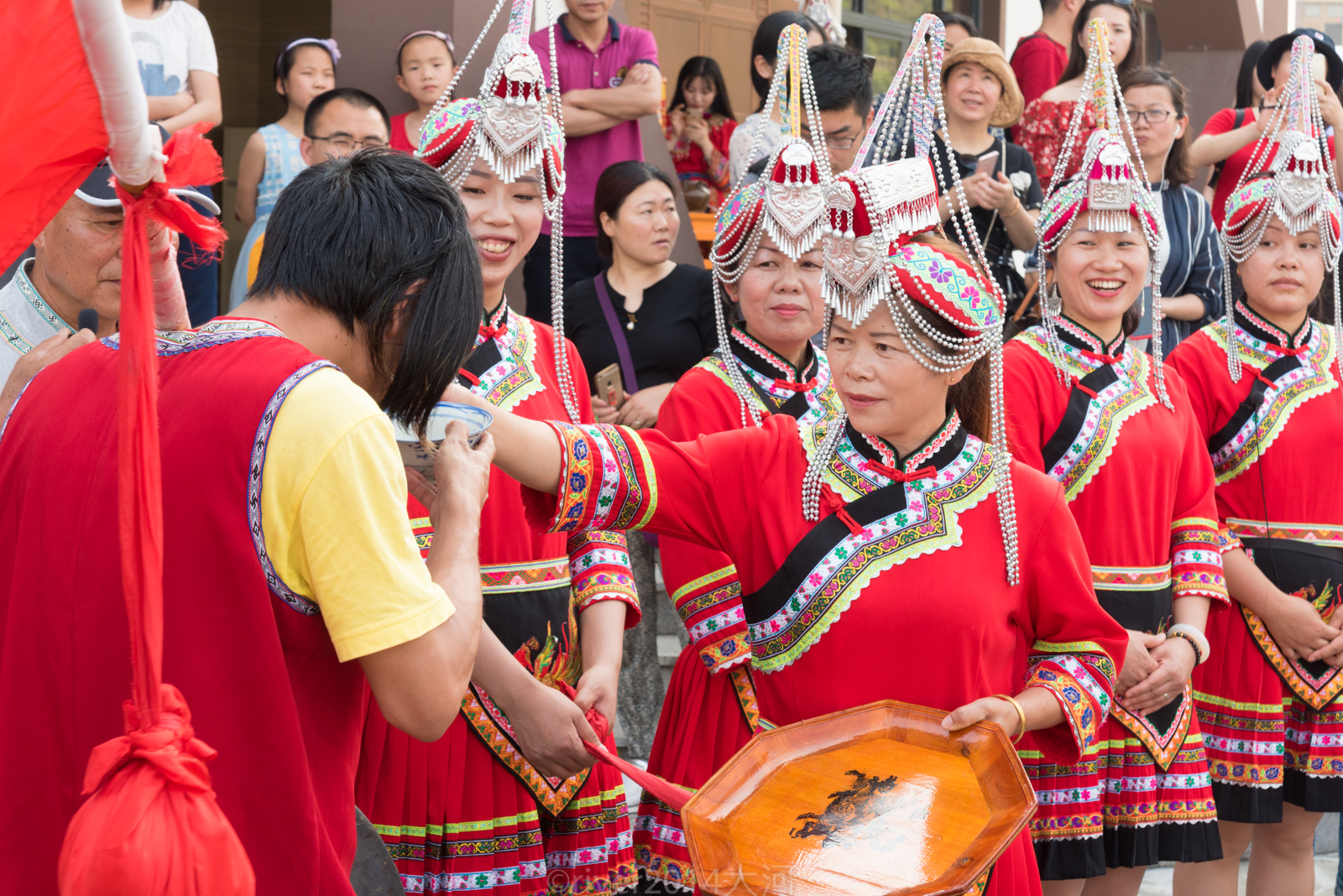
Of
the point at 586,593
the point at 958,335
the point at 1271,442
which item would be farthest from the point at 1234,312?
the point at 586,593

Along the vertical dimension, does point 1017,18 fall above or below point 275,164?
above

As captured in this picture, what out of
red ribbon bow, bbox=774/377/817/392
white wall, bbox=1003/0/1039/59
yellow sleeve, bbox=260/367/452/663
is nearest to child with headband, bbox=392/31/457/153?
red ribbon bow, bbox=774/377/817/392

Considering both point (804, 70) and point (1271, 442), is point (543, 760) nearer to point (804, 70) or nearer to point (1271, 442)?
point (804, 70)

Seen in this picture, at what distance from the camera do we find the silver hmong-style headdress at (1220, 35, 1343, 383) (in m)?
3.29

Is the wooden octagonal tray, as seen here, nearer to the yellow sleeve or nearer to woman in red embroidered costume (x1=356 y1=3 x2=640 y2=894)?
woman in red embroidered costume (x1=356 y1=3 x2=640 y2=894)

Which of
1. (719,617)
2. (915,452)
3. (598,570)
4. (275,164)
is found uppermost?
(275,164)

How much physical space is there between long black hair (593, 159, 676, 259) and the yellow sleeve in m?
2.70

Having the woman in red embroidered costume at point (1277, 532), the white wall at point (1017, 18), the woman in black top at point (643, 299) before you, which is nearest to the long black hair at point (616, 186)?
the woman in black top at point (643, 299)

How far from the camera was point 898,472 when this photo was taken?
1952mm

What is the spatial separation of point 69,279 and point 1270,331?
2.79 metres

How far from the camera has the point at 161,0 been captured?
4180 millimetres

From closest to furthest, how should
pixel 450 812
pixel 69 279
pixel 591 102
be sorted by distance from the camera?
pixel 450 812, pixel 69 279, pixel 591 102

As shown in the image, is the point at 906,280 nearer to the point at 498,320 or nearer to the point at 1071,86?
the point at 498,320

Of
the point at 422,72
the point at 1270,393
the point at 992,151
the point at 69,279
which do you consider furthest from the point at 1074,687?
the point at 422,72
